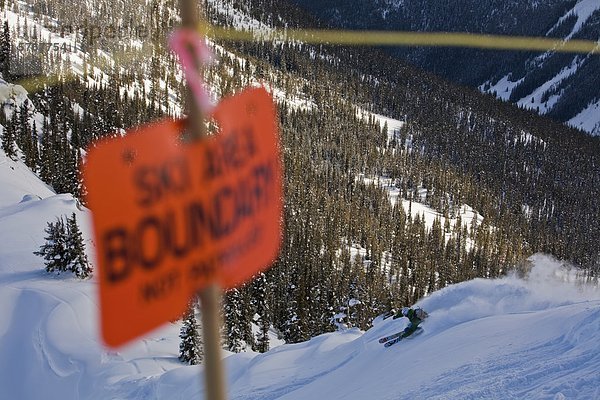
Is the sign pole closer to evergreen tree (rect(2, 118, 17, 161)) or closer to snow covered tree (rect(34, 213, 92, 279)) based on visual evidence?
snow covered tree (rect(34, 213, 92, 279))

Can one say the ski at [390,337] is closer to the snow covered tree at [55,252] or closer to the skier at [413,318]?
the skier at [413,318]

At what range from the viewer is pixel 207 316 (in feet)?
10.1

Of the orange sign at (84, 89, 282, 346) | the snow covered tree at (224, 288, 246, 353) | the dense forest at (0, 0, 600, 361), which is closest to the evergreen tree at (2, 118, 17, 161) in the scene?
the dense forest at (0, 0, 600, 361)

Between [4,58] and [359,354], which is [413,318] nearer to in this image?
[359,354]

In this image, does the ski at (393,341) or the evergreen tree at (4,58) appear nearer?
the ski at (393,341)

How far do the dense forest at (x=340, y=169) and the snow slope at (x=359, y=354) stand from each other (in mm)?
6874

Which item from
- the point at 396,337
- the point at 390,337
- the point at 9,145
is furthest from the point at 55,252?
the point at 9,145

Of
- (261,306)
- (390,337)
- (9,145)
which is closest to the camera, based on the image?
(390,337)

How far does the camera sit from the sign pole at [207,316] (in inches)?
118

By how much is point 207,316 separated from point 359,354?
16.5 meters

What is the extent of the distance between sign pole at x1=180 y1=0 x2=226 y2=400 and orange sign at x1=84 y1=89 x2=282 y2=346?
0.08m

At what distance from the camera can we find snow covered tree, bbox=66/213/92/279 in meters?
39.7

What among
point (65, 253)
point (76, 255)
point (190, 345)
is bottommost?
point (190, 345)

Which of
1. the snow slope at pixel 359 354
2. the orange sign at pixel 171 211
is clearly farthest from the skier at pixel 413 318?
the orange sign at pixel 171 211
